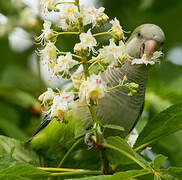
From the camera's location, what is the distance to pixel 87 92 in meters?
1.60

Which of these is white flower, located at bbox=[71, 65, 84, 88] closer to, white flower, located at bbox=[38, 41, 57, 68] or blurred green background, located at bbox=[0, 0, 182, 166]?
white flower, located at bbox=[38, 41, 57, 68]

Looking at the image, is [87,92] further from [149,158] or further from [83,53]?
[149,158]

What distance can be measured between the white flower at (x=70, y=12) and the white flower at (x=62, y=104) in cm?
30

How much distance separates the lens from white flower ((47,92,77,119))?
166cm

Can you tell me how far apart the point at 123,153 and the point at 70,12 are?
0.66 meters

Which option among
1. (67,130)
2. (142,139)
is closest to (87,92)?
(142,139)

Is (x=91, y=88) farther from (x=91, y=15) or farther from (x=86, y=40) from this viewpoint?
(x=91, y=15)

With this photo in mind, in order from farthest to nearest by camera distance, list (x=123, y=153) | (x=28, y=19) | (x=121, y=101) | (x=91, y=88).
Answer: (x=28, y=19), (x=121, y=101), (x=123, y=153), (x=91, y=88)

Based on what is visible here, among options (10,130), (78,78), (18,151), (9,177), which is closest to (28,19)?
(10,130)

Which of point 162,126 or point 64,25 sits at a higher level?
point 64,25

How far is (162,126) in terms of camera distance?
1970 mm

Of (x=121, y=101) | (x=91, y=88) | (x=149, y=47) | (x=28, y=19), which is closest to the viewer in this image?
(x=91, y=88)

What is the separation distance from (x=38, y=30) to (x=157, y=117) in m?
1.35

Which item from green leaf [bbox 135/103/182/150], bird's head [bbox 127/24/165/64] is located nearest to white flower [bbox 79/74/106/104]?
green leaf [bbox 135/103/182/150]
